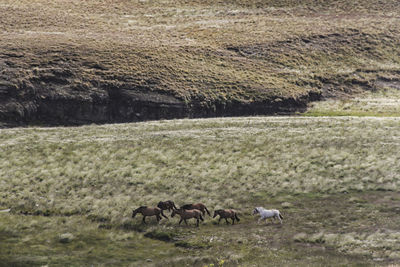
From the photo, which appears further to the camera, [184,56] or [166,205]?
[184,56]

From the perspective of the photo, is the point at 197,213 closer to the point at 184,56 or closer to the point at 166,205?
the point at 166,205

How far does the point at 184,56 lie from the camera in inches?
2832

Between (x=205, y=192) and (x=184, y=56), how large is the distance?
1913 inches

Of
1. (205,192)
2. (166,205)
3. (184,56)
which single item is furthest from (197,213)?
(184,56)

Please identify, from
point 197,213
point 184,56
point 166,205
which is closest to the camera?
point 197,213

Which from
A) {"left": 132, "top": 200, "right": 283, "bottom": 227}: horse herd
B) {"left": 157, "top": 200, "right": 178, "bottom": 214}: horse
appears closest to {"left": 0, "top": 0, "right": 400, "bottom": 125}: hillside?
{"left": 157, "top": 200, "right": 178, "bottom": 214}: horse

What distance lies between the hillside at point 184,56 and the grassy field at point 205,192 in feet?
40.3

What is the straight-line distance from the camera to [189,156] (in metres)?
34.0

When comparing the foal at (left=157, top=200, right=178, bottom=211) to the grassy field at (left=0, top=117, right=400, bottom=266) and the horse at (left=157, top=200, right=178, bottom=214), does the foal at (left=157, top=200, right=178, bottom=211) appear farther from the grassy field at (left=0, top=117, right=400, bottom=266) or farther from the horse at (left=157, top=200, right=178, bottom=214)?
the grassy field at (left=0, top=117, right=400, bottom=266)

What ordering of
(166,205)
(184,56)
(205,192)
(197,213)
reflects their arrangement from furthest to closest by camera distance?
(184,56) → (205,192) → (166,205) → (197,213)

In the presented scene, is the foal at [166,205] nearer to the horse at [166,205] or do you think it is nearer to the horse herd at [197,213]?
the horse at [166,205]

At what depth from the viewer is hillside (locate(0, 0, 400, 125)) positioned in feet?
184

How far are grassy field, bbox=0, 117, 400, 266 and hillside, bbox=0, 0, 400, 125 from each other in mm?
12274

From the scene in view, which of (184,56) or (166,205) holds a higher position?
(184,56)
